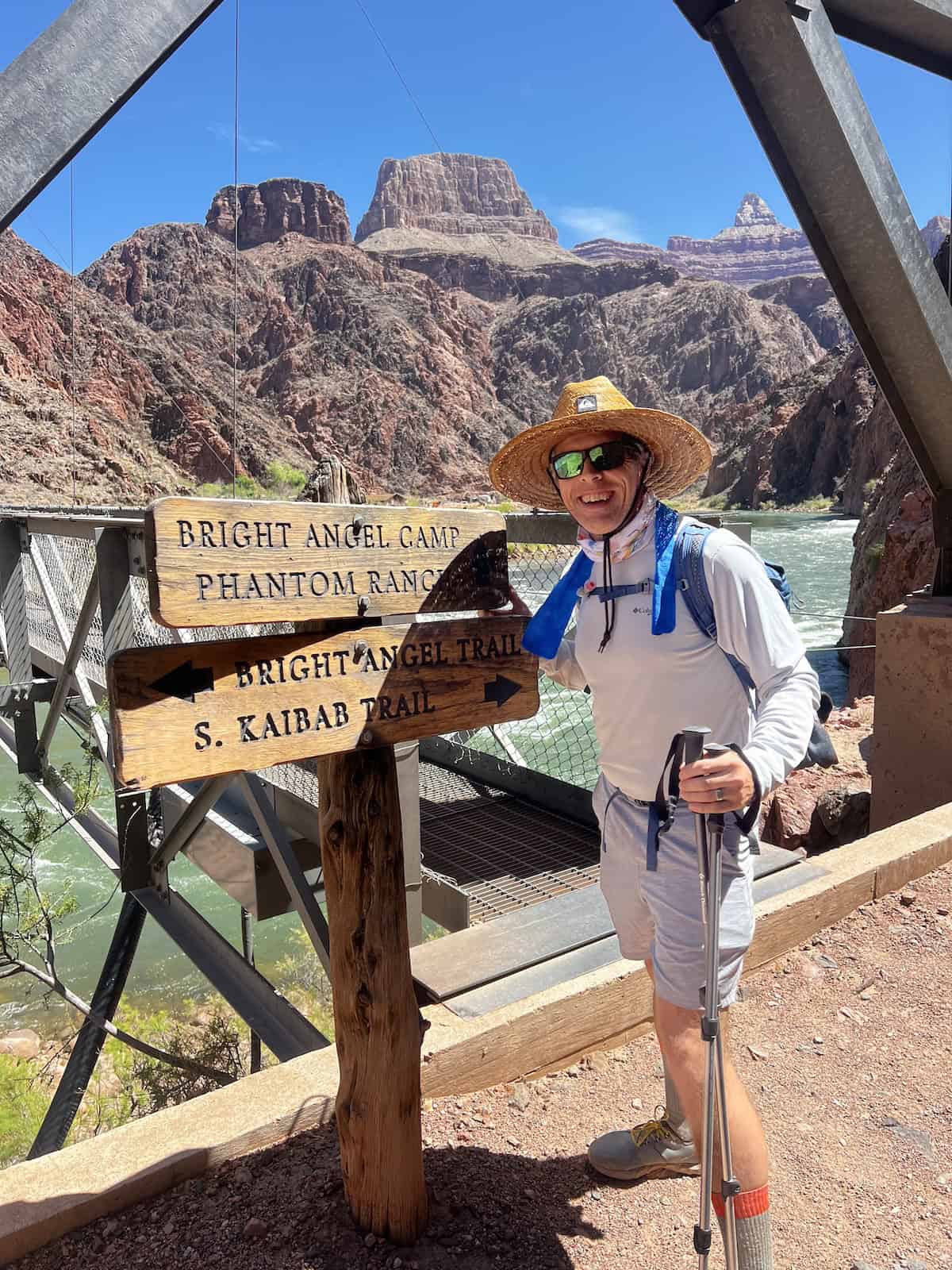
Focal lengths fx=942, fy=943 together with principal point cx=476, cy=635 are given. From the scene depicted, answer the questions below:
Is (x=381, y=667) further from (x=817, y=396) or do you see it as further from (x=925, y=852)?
(x=817, y=396)

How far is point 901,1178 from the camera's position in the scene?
232cm

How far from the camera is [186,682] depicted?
156 centimetres

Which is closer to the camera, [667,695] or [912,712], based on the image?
[667,695]

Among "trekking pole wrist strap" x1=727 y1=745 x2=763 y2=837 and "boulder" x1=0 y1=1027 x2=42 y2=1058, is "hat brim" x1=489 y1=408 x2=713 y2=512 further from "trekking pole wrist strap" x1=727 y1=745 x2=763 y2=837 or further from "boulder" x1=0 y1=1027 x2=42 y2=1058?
"boulder" x1=0 y1=1027 x2=42 y2=1058

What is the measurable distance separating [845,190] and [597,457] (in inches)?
117

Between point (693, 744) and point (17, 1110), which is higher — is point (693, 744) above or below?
above

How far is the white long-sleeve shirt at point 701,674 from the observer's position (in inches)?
66.2

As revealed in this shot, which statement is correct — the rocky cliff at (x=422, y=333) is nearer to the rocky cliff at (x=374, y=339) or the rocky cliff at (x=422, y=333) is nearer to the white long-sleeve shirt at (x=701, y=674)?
the rocky cliff at (x=374, y=339)

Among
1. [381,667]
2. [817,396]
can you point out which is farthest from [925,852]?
[817,396]

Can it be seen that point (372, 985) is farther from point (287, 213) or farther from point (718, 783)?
point (287, 213)

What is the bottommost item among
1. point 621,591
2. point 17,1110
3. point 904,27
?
point 17,1110

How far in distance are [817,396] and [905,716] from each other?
290 feet

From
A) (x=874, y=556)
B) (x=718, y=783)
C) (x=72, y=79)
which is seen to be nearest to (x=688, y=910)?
(x=718, y=783)

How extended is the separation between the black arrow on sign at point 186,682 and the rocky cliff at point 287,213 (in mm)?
159985
